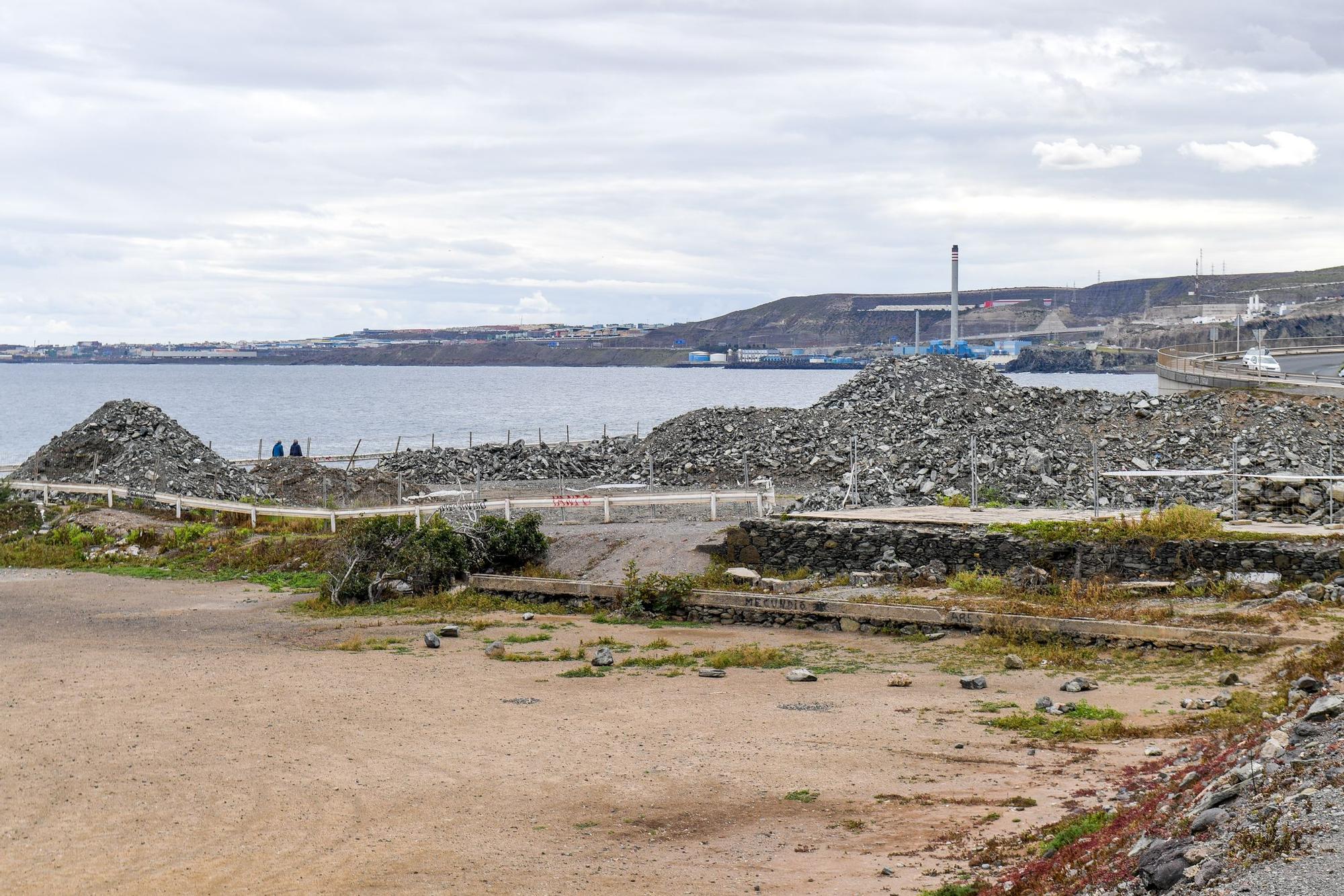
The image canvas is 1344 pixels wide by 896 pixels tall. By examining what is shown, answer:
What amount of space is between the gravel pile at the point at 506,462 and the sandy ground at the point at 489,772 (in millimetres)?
29190

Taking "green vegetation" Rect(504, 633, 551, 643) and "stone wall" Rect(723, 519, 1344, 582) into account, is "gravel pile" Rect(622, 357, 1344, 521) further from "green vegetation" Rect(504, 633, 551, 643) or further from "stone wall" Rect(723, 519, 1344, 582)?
"green vegetation" Rect(504, 633, 551, 643)

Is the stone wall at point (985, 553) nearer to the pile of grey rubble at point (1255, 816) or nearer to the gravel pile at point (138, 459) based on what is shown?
the pile of grey rubble at point (1255, 816)

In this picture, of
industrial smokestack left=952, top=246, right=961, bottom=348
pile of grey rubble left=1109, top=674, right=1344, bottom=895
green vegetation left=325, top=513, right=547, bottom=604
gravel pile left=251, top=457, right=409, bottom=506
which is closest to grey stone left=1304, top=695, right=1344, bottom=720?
pile of grey rubble left=1109, top=674, right=1344, bottom=895

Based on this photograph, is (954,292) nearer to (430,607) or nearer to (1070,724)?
(430,607)

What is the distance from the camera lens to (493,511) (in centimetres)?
3169

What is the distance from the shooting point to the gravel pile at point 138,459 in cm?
4059

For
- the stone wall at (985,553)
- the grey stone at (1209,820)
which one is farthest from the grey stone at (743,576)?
the grey stone at (1209,820)

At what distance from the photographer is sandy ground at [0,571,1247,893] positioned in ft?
37.1

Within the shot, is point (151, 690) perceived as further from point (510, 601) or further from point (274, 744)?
point (510, 601)

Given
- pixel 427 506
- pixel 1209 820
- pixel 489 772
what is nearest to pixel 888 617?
pixel 489 772

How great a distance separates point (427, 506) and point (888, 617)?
52.9 ft

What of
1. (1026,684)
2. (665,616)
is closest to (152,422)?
(665,616)

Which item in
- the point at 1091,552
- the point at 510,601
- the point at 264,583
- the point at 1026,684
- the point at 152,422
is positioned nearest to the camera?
the point at 1026,684

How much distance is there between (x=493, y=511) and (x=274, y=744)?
16.5 m
